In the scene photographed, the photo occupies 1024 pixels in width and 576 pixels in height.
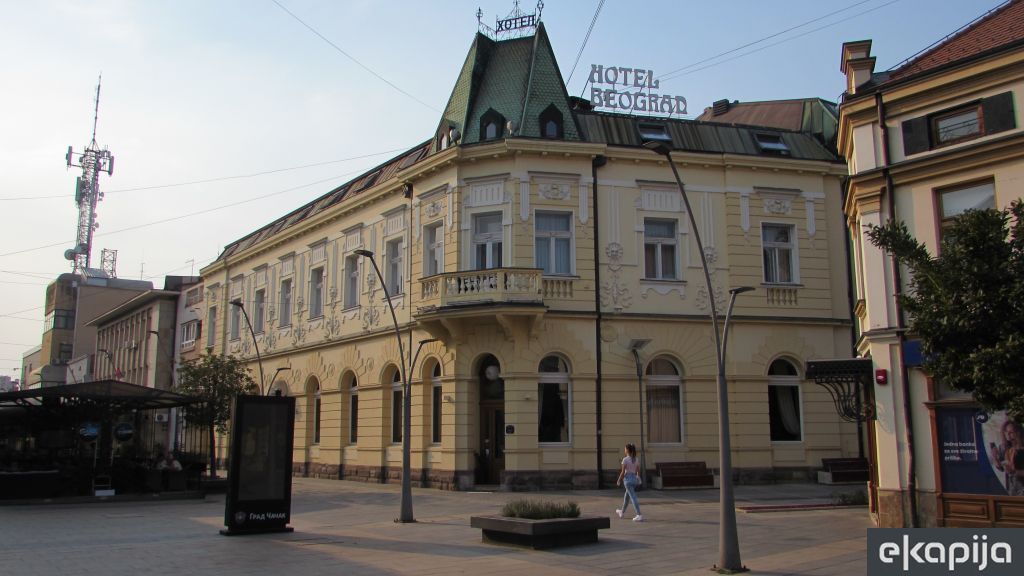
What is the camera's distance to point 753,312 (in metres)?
28.1

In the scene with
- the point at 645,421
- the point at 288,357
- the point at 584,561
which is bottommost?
the point at 584,561

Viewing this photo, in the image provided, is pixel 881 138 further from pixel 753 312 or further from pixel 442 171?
pixel 442 171

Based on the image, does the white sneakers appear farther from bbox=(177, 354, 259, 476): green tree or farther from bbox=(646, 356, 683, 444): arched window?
bbox=(177, 354, 259, 476): green tree

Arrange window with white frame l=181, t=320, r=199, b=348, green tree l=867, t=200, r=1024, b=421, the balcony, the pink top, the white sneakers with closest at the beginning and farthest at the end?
green tree l=867, t=200, r=1024, b=421
the white sneakers
the pink top
the balcony
window with white frame l=181, t=320, r=199, b=348

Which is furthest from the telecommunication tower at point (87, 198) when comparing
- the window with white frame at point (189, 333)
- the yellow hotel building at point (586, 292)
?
the yellow hotel building at point (586, 292)

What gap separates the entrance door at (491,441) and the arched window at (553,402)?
4.36 ft

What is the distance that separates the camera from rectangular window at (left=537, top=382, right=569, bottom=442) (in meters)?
26.1

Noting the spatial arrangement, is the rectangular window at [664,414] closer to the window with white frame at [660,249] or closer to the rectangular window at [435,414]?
the window with white frame at [660,249]

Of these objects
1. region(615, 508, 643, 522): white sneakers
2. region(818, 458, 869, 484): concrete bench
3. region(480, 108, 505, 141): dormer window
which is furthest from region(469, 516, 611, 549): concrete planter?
region(480, 108, 505, 141): dormer window

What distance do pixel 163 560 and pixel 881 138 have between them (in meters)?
14.9

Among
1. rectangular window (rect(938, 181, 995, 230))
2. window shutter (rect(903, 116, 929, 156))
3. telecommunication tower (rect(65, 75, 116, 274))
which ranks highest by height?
telecommunication tower (rect(65, 75, 116, 274))

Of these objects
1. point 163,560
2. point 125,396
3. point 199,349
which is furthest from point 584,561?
point 199,349

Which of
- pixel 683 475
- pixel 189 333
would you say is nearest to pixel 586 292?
pixel 683 475

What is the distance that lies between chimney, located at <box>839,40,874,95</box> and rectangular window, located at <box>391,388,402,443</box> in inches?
708
